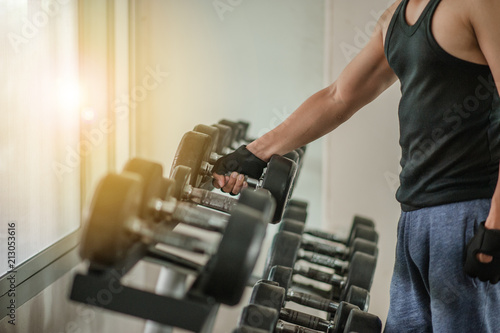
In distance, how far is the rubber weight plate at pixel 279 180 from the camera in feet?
3.68

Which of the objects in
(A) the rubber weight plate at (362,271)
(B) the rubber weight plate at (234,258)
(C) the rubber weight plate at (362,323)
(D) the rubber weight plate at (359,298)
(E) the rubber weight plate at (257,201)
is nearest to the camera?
(B) the rubber weight plate at (234,258)

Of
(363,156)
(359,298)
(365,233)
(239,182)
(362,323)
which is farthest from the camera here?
(363,156)

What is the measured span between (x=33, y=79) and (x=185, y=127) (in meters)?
1.03

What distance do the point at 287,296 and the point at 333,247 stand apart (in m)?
0.44

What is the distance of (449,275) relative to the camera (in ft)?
3.50


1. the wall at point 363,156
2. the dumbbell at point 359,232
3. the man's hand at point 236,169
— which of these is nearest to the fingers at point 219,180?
the man's hand at point 236,169

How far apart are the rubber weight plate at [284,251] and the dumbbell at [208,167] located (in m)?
0.40

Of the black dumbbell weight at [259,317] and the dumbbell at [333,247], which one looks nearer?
the black dumbbell weight at [259,317]

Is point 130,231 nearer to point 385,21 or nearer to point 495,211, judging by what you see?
point 495,211

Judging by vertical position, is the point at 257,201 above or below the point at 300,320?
above

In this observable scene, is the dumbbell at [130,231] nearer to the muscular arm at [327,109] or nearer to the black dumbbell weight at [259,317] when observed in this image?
the black dumbbell weight at [259,317]

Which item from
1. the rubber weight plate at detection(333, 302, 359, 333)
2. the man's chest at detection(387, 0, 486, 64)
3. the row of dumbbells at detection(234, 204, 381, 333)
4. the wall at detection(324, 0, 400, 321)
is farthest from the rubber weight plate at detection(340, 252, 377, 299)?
the wall at detection(324, 0, 400, 321)

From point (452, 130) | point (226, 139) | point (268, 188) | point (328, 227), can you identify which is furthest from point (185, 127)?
point (452, 130)

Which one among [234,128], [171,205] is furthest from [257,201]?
[234,128]
